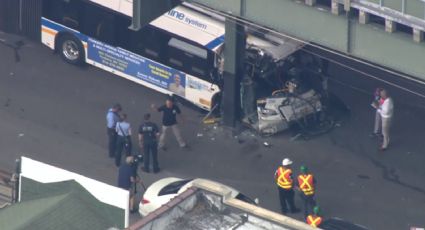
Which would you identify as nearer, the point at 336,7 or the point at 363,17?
the point at 363,17

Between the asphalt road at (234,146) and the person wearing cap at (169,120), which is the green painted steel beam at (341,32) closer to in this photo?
the person wearing cap at (169,120)

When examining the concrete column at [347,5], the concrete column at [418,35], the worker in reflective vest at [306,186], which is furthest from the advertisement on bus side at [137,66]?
the concrete column at [418,35]

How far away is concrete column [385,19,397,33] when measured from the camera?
2981 centimetres

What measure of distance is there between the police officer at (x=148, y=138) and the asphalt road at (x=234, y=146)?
0.47 m

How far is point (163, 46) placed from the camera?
38406 millimetres

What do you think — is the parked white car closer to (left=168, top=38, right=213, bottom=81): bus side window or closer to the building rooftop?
the building rooftop

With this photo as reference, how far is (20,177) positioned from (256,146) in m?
7.36

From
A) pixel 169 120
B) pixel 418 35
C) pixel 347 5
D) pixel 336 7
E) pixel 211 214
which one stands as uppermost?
pixel 347 5

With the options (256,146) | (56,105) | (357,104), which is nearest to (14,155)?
(56,105)

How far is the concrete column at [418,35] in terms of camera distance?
2951cm

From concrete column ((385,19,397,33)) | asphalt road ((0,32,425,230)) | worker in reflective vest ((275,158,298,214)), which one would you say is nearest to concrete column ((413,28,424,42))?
concrete column ((385,19,397,33))

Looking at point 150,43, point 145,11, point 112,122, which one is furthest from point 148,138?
point 150,43

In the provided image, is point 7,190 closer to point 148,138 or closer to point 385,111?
point 148,138

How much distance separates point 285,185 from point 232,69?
433 centimetres
